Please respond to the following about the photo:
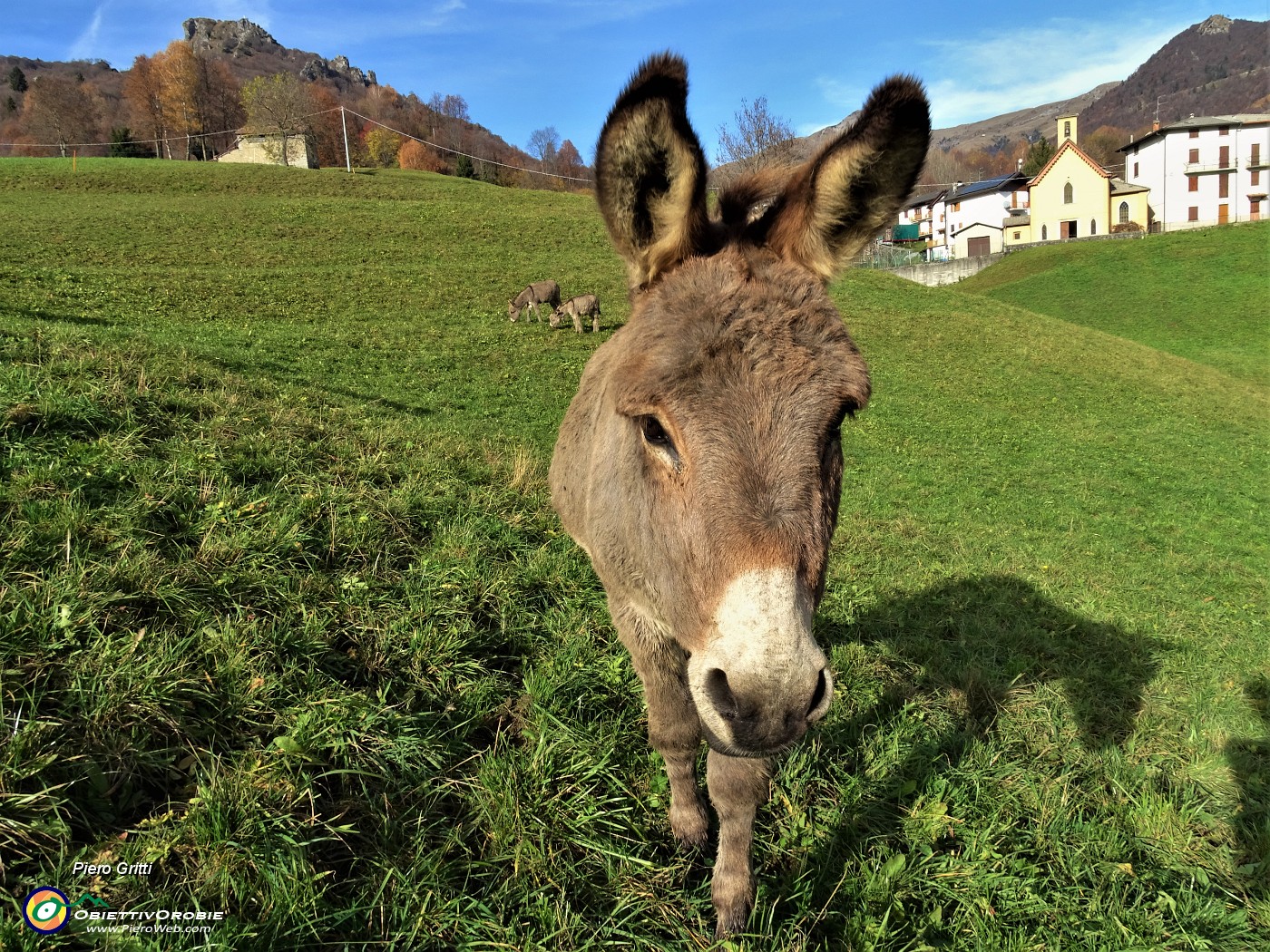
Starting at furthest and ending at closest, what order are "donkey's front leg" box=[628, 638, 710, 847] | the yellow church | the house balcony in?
the house balcony, the yellow church, "donkey's front leg" box=[628, 638, 710, 847]

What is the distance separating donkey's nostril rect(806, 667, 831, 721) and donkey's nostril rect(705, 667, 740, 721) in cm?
22

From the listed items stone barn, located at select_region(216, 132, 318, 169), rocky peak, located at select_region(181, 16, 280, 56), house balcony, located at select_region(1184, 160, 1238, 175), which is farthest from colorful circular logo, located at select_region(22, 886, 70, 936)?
rocky peak, located at select_region(181, 16, 280, 56)

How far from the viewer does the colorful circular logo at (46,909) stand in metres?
1.89

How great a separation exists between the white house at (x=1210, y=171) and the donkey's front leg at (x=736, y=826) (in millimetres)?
84777

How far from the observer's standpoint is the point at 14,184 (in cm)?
3716

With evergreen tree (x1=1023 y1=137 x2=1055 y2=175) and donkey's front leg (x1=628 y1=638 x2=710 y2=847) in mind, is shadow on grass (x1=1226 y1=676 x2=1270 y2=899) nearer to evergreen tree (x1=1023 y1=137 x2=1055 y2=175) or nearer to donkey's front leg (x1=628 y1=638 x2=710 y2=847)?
donkey's front leg (x1=628 y1=638 x2=710 y2=847)

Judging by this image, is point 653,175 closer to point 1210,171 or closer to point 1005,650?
point 1005,650

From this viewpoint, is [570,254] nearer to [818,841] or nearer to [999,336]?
[999,336]

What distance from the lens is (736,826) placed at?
2842 mm

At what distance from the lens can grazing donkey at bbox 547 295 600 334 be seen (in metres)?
22.9

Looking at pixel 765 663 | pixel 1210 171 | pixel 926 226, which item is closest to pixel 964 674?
pixel 765 663

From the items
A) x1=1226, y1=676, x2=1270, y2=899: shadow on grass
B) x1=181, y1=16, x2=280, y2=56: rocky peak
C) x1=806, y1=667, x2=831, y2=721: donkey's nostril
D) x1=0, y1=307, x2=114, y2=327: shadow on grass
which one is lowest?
x1=1226, y1=676, x2=1270, y2=899: shadow on grass

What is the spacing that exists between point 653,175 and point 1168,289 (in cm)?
5355

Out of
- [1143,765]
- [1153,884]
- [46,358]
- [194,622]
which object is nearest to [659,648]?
[194,622]
